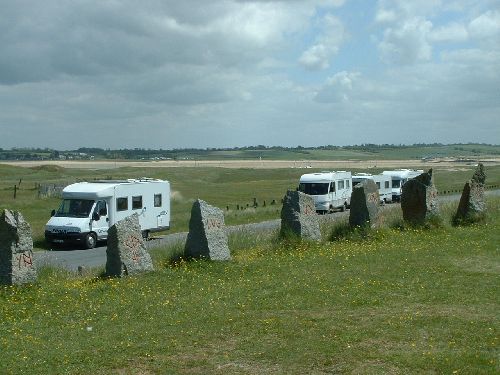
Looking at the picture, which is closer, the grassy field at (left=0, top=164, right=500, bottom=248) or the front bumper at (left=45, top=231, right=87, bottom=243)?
the front bumper at (left=45, top=231, right=87, bottom=243)

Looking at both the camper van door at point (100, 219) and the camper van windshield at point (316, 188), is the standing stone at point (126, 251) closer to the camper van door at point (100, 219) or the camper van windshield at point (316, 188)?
the camper van door at point (100, 219)

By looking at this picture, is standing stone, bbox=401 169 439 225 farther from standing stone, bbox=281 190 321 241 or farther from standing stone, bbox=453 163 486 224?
standing stone, bbox=281 190 321 241

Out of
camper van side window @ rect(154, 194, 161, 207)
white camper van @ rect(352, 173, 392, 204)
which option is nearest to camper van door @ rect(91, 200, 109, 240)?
camper van side window @ rect(154, 194, 161, 207)

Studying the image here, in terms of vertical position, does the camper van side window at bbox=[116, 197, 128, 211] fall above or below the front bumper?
above

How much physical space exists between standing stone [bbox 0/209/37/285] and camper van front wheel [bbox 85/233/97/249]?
1605cm

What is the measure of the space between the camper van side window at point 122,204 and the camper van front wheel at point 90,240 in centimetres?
182

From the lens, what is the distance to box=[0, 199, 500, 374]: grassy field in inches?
351

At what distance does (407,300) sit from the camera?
1277 centimetres

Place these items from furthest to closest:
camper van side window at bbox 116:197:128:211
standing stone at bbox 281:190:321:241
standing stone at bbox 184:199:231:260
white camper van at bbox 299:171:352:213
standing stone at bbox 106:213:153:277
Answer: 1. white camper van at bbox 299:171:352:213
2. camper van side window at bbox 116:197:128:211
3. standing stone at bbox 281:190:321:241
4. standing stone at bbox 184:199:231:260
5. standing stone at bbox 106:213:153:277

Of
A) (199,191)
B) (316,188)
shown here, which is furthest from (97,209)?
(199,191)

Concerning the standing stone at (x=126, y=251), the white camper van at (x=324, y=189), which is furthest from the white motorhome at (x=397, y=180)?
the standing stone at (x=126, y=251)

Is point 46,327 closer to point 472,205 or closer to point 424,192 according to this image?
point 424,192

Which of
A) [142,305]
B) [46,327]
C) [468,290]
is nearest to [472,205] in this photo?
[468,290]

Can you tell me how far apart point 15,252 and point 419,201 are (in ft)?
51.8
